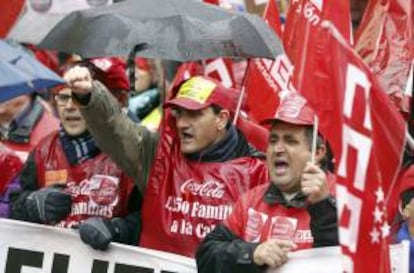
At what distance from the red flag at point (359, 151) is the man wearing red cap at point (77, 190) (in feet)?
6.22

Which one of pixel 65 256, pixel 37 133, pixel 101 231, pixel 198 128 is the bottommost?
pixel 65 256

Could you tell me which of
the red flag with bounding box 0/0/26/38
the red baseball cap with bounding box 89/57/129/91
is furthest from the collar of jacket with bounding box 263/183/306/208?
the red flag with bounding box 0/0/26/38

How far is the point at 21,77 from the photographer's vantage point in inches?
308

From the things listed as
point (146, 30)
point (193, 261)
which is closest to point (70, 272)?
point (193, 261)

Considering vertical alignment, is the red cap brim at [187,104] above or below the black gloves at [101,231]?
above

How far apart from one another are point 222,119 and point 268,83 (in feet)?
4.13

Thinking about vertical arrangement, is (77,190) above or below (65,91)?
below

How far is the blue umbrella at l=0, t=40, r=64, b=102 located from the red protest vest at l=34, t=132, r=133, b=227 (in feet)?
1.18

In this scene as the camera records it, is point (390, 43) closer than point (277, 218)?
No

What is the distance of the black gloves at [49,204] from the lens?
7.65 m

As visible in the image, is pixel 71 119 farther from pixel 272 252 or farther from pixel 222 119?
pixel 272 252

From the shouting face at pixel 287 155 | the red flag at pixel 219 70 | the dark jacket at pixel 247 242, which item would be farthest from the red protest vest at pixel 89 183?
the red flag at pixel 219 70

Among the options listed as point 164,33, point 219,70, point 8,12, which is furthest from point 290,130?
point 8,12

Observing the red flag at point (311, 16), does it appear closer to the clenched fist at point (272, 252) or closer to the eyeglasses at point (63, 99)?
the clenched fist at point (272, 252)
